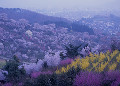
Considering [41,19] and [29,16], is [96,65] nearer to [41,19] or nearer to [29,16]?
[41,19]

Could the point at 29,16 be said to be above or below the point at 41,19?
above

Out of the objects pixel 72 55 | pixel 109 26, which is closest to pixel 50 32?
pixel 109 26

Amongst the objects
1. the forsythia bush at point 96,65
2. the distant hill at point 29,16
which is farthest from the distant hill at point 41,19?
the forsythia bush at point 96,65

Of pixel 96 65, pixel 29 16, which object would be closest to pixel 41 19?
pixel 29 16

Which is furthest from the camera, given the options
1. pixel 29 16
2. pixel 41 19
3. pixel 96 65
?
pixel 29 16

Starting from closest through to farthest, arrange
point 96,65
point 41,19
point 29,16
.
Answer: point 96,65
point 41,19
point 29,16

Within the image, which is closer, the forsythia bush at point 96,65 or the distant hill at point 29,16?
the forsythia bush at point 96,65

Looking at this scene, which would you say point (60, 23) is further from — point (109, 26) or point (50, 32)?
point (109, 26)

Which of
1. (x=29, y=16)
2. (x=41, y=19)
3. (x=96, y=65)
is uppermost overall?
(x=29, y=16)

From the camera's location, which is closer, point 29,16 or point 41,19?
point 41,19

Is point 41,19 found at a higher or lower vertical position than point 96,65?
higher

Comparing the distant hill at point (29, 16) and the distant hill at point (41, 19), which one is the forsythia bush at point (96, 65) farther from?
the distant hill at point (29, 16)
